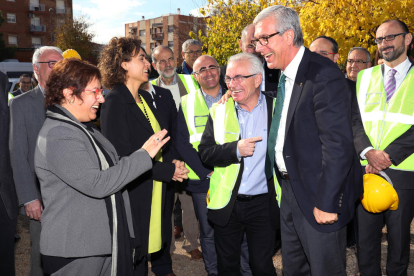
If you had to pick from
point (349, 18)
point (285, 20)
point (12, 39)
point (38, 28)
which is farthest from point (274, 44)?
point (38, 28)

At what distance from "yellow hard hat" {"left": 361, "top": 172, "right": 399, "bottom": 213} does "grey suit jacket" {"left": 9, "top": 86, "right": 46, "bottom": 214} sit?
10.3ft

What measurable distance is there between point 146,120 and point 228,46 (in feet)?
40.7

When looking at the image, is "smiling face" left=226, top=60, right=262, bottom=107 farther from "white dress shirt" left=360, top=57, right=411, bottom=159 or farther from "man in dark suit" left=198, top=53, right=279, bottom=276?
"white dress shirt" left=360, top=57, right=411, bottom=159

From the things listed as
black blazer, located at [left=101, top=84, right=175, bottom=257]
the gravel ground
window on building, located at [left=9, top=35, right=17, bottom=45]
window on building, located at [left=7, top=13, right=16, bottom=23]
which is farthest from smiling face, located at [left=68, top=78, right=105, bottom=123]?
window on building, located at [left=7, top=13, right=16, bottom=23]

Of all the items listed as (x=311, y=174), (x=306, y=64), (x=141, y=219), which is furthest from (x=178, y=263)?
(x=306, y=64)

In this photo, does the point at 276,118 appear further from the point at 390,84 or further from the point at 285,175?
the point at 390,84

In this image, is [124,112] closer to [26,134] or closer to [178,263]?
[26,134]

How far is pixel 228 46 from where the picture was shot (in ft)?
48.9

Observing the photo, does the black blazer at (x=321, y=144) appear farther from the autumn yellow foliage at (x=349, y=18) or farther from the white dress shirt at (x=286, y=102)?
the autumn yellow foliage at (x=349, y=18)

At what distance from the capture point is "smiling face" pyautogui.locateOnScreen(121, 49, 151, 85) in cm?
321

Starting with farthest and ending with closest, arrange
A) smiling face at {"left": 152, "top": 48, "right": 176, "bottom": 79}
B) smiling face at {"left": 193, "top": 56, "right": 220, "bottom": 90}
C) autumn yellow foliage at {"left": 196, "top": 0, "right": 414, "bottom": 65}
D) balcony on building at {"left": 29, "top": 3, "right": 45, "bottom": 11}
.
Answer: balcony on building at {"left": 29, "top": 3, "right": 45, "bottom": 11} < autumn yellow foliage at {"left": 196, "top": 0, "right": 414, "bottom": 65} < smiling face at {"left": 152, "top": 48, "right": 176, "bottom": 79} < smiling face at {"left": 193, "top": 56, "right": 220, "bottom": 90}

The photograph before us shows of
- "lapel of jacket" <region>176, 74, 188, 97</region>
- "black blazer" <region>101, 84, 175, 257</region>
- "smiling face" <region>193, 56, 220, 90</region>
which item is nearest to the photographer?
"black blazer" <region>101, 84, 175, 257</region>

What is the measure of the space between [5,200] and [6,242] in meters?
0.37

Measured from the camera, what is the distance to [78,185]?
2.12 meters
